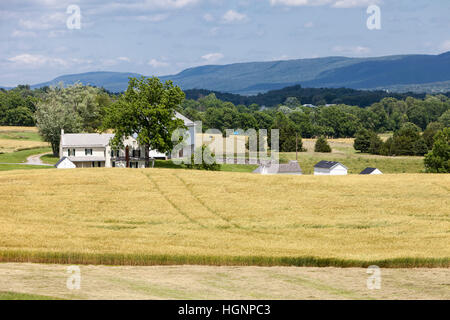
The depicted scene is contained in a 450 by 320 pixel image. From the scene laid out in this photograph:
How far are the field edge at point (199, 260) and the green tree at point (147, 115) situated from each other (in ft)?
185

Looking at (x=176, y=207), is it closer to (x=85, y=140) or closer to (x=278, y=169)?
(x=278, y=169)

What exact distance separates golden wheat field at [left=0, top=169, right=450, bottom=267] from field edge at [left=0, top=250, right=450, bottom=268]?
51mm

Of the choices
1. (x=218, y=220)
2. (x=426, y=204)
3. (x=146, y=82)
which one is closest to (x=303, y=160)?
(x=146, y=82)

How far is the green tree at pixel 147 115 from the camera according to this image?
86.7 m

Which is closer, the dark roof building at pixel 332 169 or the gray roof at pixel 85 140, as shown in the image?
the dark roof building at pixel 332 169

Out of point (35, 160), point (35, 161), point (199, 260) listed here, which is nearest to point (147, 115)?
point (35, 161)

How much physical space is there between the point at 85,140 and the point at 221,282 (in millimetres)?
85605

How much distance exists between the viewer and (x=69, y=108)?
13088 cm

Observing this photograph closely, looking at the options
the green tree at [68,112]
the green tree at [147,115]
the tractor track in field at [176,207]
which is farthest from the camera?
the green tree at [68,112]

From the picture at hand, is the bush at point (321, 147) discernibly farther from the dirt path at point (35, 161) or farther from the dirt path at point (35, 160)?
the dirt path at point (35, 161)

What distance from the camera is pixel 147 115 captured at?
8688 centimetres

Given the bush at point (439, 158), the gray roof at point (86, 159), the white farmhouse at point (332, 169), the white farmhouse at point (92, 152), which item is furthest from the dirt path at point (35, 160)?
the bush at point (439, 158)
